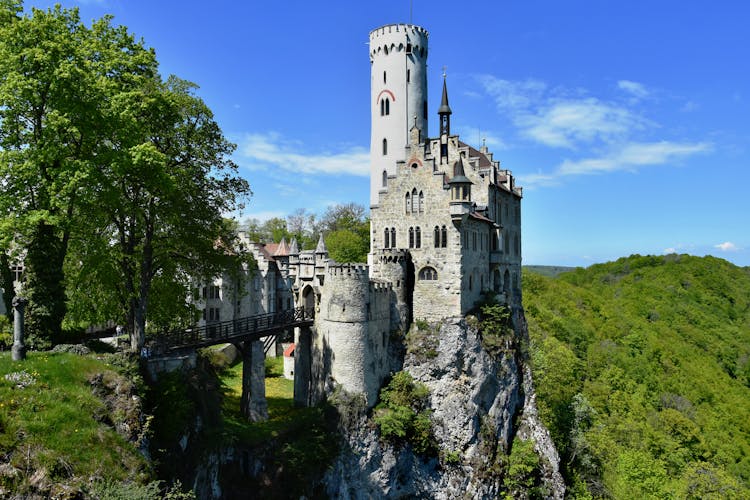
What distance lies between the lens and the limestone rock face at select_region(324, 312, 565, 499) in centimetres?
3222

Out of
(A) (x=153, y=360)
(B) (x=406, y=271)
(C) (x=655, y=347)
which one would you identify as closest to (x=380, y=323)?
(B) (x=406, y=271)

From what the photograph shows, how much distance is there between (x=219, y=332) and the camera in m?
30.1

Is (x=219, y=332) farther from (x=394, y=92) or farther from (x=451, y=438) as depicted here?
(x=394, y=92)

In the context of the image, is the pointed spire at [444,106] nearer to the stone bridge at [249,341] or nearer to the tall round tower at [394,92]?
the tall round tower at [394,92]

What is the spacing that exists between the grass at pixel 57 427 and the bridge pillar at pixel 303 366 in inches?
694

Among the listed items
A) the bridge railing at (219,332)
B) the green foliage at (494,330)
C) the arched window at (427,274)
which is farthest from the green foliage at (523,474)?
the bridge railing at (219,332)

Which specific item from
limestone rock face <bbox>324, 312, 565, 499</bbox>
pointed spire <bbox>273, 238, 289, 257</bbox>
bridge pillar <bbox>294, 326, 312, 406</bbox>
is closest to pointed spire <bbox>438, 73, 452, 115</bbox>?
limestone rock face <bbox>324, 312, 565, 499</bbox>

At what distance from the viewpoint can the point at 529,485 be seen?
124ft

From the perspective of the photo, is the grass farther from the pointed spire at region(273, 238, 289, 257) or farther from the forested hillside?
the forested hillside

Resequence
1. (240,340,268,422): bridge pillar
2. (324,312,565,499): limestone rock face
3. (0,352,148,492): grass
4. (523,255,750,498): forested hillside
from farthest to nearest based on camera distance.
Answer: (523,255,750,498): forested hillside
(240,340,268,422): bridge pillar
(324,312,565,499): limestone rock face
(0,352,148,492): grass

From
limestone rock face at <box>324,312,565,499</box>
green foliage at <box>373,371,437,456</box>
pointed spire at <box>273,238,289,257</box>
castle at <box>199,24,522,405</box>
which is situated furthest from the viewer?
pointed spire at <box>273,238,289,257</box>

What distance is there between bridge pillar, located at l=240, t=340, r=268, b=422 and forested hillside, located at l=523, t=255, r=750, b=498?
90.6 ft

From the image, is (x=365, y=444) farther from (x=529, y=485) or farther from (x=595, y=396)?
(x=595, y=396)

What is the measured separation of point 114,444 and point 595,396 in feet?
191
